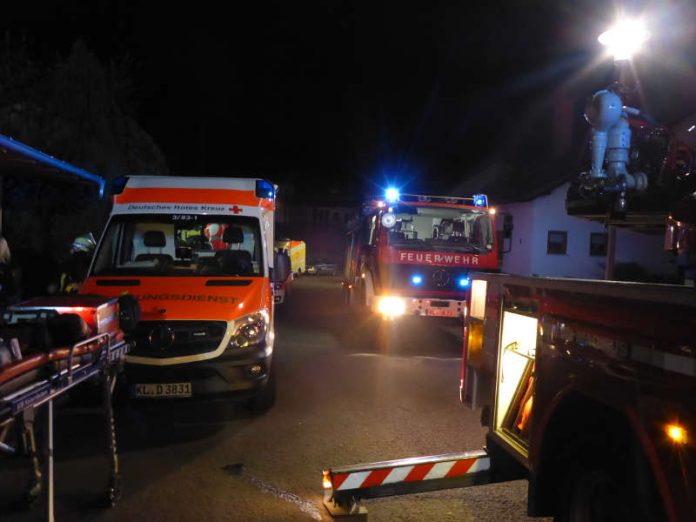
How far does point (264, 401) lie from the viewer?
7.04m

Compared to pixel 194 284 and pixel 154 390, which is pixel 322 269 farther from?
pixel 154 390

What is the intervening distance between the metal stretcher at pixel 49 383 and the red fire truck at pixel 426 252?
312 inches

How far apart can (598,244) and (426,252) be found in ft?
53.1

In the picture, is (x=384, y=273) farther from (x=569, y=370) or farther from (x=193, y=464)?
(x=569, y=370)

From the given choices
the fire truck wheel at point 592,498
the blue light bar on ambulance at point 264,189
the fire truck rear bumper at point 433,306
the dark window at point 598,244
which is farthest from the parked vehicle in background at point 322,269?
the fire truck wheel at point 592,498

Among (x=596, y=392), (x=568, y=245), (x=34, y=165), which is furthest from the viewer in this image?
(x=568, y=245)

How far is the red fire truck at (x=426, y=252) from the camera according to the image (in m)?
12.1

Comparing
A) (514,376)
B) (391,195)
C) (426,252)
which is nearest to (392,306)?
(426,252)

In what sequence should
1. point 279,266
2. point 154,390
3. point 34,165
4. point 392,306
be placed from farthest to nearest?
1. point 392,306
2. point 34,165
3. point 279,266
4. point 154,390

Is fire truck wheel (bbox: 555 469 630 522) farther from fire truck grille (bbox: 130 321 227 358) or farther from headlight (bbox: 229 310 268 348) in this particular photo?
fire truck grille (bbox: 130 321 227 358)

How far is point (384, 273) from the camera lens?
12.1m

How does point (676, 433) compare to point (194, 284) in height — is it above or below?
below

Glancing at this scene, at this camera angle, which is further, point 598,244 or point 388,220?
point 598,244

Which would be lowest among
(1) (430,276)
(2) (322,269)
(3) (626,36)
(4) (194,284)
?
(2) (322,269)
